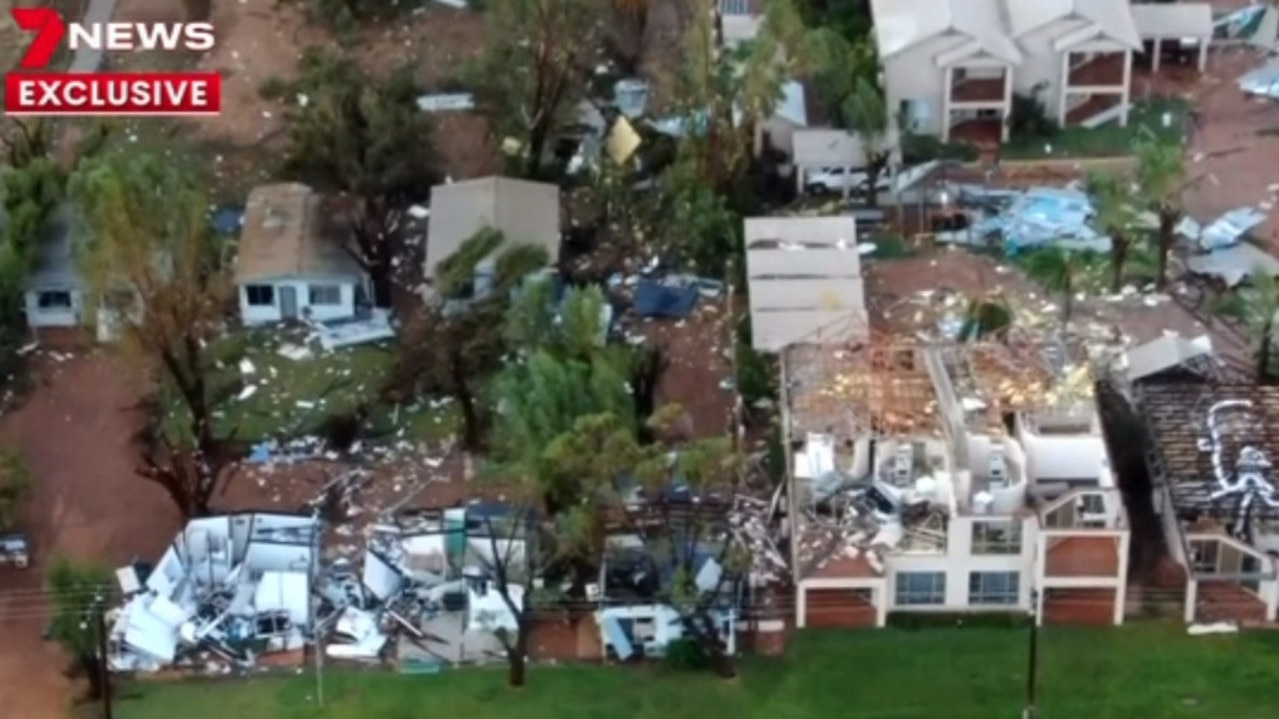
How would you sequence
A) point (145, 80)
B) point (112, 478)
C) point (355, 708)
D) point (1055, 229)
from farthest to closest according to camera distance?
point (145, 80) < point (1055, 229) < point (112, 478) < point (355, 708)

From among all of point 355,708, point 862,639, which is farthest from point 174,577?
point 862,639

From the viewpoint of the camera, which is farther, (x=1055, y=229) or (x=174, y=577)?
(x=1055, y=229)

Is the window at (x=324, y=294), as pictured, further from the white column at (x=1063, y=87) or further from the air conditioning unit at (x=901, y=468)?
the white column at (x=1063, y=87)

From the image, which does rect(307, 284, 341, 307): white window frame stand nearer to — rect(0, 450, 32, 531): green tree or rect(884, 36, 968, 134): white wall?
rect(0, 450, 32, 531): green tree

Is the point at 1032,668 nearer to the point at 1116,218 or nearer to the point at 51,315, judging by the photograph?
the point at 1116,218

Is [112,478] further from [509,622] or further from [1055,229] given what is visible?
[1055,229]

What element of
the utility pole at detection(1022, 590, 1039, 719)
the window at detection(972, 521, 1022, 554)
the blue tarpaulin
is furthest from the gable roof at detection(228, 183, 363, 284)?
the utility pole at detection(1022, 590, 1039, 719)

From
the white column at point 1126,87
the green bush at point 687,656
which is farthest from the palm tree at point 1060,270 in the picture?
the green bush at point 687,656
